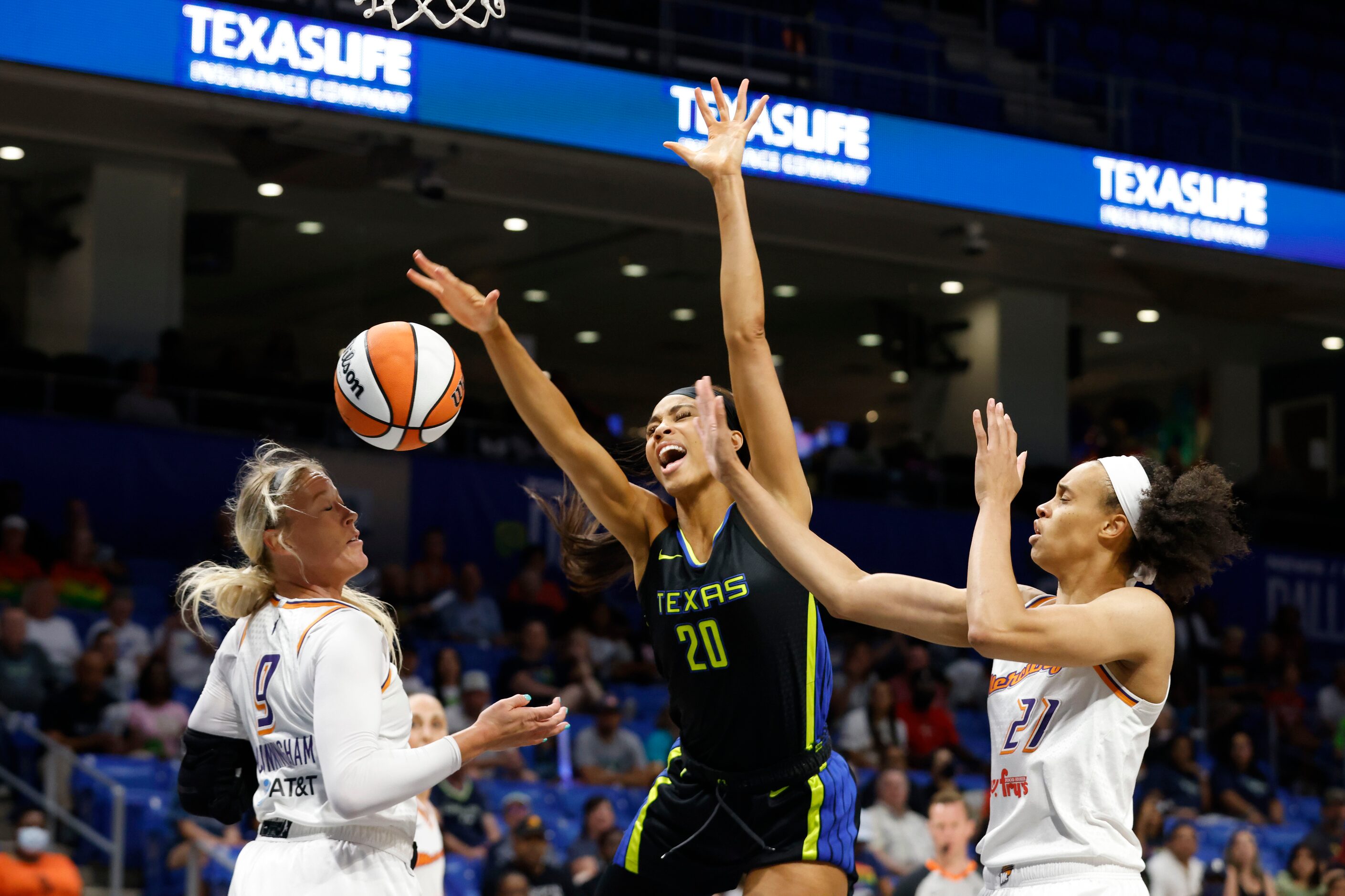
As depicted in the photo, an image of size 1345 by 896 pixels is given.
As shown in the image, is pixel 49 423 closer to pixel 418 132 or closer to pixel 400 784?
pixel 418 132

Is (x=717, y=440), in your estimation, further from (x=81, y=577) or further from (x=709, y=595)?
(x=81, y=577)

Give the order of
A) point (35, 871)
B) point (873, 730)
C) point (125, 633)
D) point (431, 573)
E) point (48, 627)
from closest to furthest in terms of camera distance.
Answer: point (35, 871) < point (48, 627) < point (125, 633) < point (873, 730) < point (431, 573)

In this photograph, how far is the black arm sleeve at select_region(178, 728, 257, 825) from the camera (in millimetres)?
3703

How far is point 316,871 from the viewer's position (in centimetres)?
345

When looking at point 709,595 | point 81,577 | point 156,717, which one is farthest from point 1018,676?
point 81,577

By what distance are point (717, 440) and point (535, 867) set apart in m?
6.61

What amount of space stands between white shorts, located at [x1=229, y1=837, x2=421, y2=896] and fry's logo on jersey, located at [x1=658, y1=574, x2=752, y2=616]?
3.82 feet

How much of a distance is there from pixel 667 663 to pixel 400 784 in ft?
4.08

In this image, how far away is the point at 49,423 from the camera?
42.8ft

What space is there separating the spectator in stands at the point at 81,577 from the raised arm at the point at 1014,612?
33.0 ft

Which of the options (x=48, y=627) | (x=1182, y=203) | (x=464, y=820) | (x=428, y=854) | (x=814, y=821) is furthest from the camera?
(x=1182, y=203)

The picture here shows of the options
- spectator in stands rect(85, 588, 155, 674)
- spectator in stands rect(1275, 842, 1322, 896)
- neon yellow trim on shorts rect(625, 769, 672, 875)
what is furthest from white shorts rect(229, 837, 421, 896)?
spectator in stands rect(1275, 842, 1322, 896)

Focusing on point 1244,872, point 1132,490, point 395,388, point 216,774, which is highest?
point 395,388

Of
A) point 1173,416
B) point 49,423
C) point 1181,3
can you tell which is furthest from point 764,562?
point 1181,3
